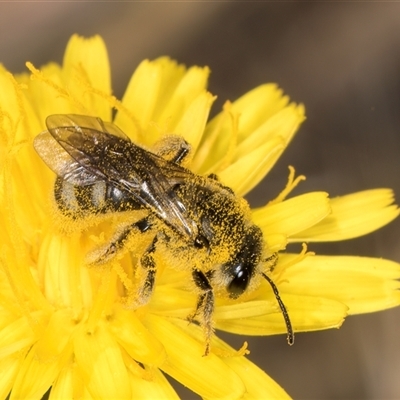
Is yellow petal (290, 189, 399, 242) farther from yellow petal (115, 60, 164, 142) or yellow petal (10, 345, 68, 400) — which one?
yellow petal (10, 345, 68, 400)

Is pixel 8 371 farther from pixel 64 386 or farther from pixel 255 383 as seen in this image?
pixel 255 383

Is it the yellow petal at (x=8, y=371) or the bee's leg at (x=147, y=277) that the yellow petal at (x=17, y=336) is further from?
the bee's leg at (x=147, y=277)

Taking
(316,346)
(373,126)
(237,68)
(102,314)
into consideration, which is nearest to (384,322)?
(316,346)

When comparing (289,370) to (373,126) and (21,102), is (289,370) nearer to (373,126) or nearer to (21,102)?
(373,126)

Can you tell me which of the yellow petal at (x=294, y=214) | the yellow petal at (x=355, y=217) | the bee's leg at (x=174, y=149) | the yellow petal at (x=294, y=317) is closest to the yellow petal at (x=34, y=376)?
the yellow petal at (x=294, y=317)

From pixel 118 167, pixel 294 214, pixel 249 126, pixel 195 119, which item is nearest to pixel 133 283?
pixel 118 167

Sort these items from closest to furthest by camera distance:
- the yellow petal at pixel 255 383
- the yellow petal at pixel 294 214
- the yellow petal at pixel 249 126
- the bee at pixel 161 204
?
the bee at pixel 161 204
the yellow petal at pixel 255 383
the yellow petal at pixel 294 214
the yellow petal at pixel 249 126

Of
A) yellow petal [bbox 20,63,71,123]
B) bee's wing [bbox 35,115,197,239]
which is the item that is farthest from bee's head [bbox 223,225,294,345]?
yellow petal [bbox 20,63,71,123]
